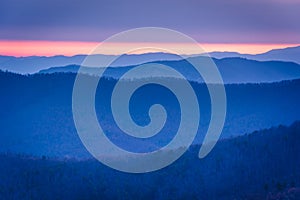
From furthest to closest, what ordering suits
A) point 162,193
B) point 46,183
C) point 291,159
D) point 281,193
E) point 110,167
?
1. point 110,167
2. point 46,183
3. point 162,193
4. point 291,159
5. point 281,193

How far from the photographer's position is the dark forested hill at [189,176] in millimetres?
106062

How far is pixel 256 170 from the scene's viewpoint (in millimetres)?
110500

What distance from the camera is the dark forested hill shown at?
106062mm

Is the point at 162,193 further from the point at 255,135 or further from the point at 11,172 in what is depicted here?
the point at 11,172

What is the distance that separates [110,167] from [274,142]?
40.5 metres

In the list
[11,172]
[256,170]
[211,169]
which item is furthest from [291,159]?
[11,172]

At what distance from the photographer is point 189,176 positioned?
398ft

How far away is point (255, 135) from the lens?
434ft

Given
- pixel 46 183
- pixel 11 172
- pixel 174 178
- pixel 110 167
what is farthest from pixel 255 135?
pixel 11 172

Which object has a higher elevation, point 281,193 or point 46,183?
point 281,193

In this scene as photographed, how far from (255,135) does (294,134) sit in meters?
14.2

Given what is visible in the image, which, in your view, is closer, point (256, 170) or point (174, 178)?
point (256, 170)

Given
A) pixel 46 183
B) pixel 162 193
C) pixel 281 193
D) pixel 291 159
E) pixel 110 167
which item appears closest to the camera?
pixel 281 193

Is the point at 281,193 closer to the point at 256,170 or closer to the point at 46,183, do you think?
the point at 256,170
